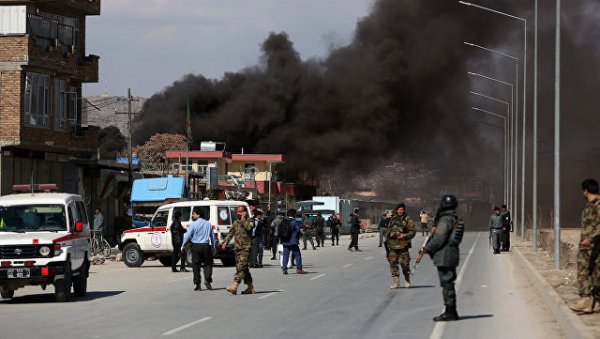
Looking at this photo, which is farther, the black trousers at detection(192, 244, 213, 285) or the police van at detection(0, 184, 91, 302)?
the black trousers at detection(192, 244, 213, 285)

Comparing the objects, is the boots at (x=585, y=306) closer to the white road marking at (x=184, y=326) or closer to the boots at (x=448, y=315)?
the boots at (x=448, y=315)

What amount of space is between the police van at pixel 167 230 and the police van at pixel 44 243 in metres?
10.6

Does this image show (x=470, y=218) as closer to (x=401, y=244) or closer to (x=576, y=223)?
(x=576, y=223)

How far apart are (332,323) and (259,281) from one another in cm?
1009

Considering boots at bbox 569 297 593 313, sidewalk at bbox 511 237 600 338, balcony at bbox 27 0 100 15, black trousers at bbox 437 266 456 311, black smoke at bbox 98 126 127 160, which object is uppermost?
balcony at bbox 27 0 100 15

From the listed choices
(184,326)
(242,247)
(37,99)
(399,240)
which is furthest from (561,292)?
(37,99)

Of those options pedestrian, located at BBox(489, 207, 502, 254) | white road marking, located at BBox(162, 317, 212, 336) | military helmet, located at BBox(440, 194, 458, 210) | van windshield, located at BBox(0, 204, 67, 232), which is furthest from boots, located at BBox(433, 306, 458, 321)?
pedestrian, located at BBox(489, 207, 502, 254)

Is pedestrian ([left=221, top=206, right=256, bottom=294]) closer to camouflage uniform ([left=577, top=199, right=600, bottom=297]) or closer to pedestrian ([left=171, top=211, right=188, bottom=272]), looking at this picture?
camouflage uniform ([left=577, top=199, right=600, bottom=297])

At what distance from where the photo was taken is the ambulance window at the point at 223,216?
32719 mm

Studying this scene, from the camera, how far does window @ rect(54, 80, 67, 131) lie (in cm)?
4466

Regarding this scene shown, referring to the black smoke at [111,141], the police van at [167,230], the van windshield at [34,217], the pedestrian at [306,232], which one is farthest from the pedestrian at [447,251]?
the black smoke at [111,141]

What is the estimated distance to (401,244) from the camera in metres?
22.6

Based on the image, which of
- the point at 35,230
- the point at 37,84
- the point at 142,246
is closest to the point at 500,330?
the point at 35,230

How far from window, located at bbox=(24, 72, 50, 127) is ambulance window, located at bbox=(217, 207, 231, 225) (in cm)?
1195
